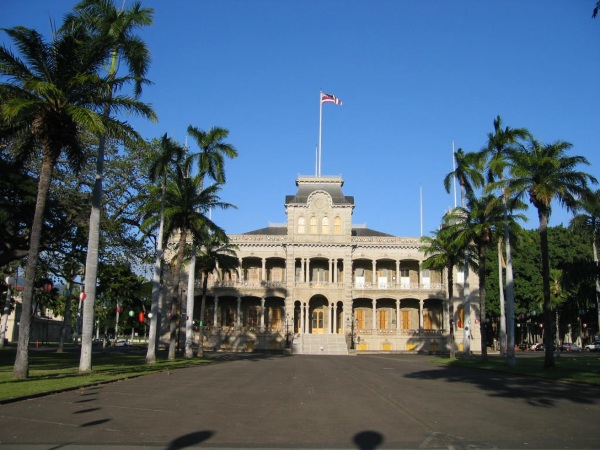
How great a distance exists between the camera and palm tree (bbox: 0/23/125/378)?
19.3 meters

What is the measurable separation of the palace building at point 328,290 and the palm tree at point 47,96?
146 feet

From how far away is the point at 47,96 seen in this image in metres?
19.5

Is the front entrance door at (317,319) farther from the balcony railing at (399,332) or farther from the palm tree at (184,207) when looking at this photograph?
the palm tree at (184,207)

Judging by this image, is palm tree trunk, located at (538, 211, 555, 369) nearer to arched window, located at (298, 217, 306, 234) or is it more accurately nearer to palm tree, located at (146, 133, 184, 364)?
palm tree, located at (146, 133, 184, 364)

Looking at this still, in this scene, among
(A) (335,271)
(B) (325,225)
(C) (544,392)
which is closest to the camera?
(C) (544,392)

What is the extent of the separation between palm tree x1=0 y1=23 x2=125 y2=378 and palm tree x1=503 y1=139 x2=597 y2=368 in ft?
71.8

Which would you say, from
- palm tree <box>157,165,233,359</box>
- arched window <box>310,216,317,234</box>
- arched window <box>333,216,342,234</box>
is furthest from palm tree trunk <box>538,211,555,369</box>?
arched window <box>310,216,317,234</box>

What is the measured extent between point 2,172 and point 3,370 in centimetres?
988

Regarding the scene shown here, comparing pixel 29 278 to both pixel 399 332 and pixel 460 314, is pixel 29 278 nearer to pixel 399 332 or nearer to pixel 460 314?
pixel 399 332

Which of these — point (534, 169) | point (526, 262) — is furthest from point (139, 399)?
point (526, 262)

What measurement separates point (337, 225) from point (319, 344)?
1402 centimetres

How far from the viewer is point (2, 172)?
1073 inches

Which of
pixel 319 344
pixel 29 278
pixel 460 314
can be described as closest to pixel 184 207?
pixel 29 278

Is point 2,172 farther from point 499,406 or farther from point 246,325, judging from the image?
point 246,325
